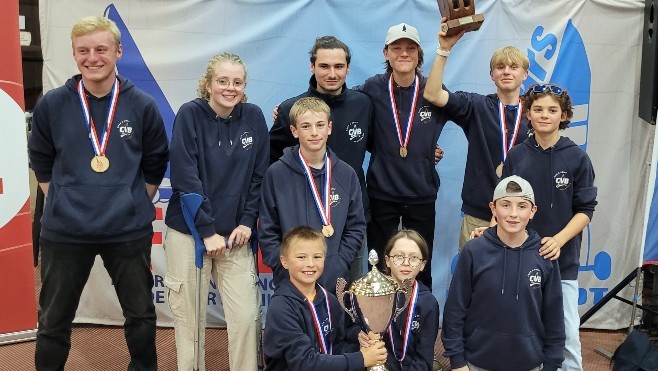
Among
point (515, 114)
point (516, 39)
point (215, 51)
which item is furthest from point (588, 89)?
point (215, 51)

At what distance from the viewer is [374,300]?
8.80ft

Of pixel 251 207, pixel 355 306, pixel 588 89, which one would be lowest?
pixel 355 306

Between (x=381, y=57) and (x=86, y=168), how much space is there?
207 cm

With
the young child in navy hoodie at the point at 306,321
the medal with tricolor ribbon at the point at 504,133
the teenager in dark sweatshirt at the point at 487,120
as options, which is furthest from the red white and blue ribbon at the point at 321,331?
the medal with tricolor ribbon at the point at 504,133

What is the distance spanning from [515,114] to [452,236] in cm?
119

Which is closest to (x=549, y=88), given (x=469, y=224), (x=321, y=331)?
(x=469, y=224)

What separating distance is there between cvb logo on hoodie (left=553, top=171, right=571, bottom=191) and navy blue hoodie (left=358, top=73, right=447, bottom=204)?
2.23ft

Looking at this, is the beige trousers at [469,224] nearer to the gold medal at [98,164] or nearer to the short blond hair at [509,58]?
the short blond hair at [509,58]

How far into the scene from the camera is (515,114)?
11.7ft

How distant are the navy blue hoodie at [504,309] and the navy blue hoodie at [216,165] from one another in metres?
1.04

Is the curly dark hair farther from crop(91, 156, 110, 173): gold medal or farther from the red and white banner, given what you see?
the red and white banner

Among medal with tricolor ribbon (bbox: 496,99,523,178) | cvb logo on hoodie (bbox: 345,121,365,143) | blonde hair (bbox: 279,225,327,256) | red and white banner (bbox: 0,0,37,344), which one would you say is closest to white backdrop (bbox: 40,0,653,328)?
red and white banner (bbox: 0,0,37,344)

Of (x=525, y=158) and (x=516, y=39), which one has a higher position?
(x=516, y=39)

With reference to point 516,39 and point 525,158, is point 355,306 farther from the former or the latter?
point 516,39
